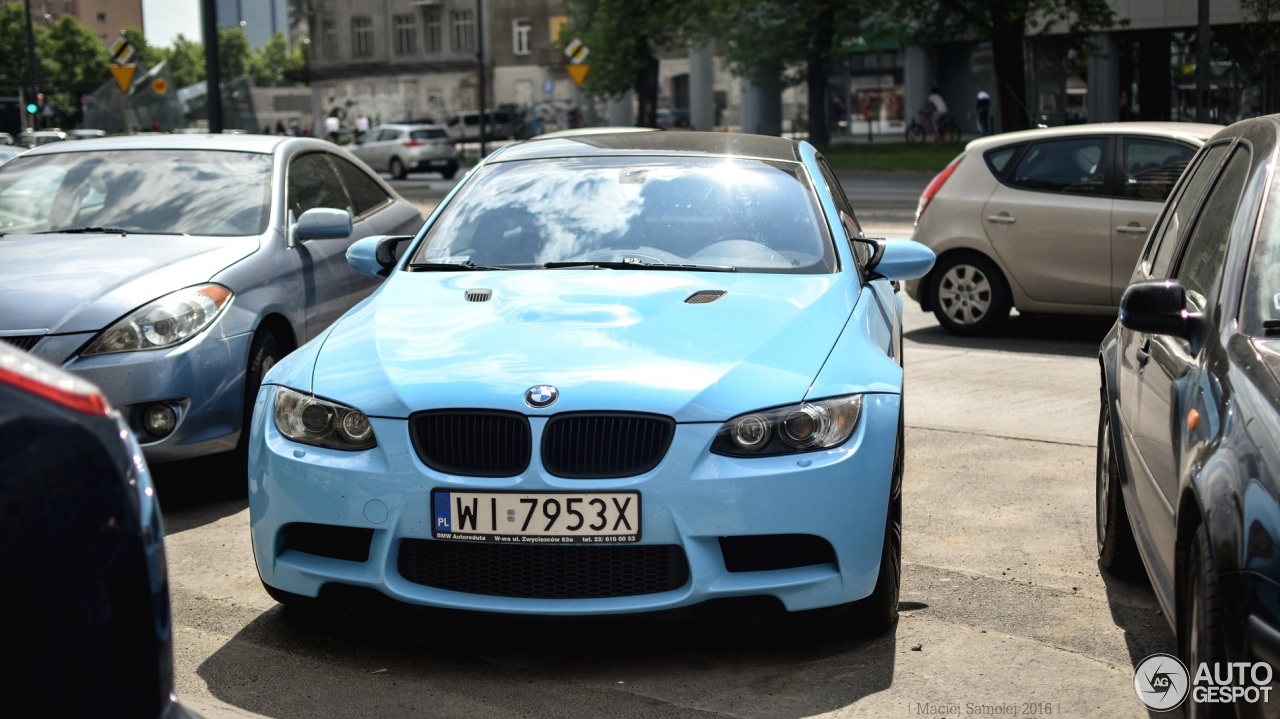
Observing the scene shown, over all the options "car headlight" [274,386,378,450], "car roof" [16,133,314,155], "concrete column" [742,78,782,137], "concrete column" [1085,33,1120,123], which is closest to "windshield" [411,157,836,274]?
"car headlight" [274,386,378,450]

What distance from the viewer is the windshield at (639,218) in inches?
206

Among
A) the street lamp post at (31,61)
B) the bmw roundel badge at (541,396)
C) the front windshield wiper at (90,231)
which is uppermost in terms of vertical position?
the street lamp post at (31,61)

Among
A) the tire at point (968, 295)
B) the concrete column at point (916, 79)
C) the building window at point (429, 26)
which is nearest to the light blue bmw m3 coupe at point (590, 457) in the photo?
the tire at point (968, 295)

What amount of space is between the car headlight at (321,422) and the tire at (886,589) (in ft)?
4.60

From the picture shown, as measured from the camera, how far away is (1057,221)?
10523mm

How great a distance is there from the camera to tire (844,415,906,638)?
424 centimetres

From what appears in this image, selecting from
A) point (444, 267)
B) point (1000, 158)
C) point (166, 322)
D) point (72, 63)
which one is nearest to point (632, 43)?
point (1000, 158)

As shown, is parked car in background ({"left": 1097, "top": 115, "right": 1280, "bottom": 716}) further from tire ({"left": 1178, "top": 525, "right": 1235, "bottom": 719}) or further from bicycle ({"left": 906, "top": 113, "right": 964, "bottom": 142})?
bicycle ({"left": 906, "top": 113, "right": 964, "bottom": 142})

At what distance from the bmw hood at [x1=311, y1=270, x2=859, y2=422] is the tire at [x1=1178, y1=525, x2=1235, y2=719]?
1217mm

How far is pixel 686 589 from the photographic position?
3.99m

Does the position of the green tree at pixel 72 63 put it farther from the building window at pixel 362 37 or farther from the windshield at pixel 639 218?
the windshield at pixel 639 218

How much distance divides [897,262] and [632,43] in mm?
43855

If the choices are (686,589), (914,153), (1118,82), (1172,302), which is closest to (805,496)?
(686,589)

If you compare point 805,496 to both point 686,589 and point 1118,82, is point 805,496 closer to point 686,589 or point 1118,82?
point 686,589
